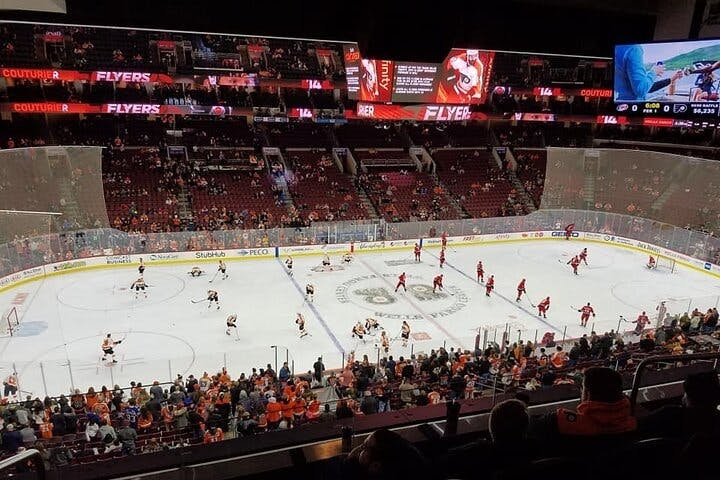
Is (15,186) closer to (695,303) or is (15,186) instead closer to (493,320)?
(493,320)

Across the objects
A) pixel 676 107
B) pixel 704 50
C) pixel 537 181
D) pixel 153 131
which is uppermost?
pixel 704 50

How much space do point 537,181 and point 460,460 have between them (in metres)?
33.2

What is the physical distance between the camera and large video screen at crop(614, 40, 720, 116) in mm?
19469

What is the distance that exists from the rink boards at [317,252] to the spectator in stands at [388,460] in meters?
19.3

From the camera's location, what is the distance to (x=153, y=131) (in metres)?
30.7

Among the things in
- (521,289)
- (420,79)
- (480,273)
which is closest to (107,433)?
(521,289)

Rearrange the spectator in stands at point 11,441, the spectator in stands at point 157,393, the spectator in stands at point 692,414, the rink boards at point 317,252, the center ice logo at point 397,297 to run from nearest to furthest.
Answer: the spectator in stands at point 692,414 → the spectator in stands at point 11,441 → the spectator in stands at point 157,393 → the center ice logo at point 397,297 → the rink boards at point 317,252

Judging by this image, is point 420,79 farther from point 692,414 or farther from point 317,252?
point 692,414

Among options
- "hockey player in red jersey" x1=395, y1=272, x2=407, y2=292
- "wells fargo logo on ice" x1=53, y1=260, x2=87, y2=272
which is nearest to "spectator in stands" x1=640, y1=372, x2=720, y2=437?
"hockey player in red jersey" x1=395, y1=272, x2=407, y2=292

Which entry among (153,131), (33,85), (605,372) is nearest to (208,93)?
(153,131)

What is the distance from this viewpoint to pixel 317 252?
24172mm

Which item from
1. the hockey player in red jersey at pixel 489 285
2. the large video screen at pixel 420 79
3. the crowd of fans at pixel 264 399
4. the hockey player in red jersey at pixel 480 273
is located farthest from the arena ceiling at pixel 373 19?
the large video screen at pixel 420 79

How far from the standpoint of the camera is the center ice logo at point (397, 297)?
17.9m

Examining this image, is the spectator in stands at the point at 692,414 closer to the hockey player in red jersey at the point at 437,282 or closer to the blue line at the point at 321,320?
the blue line at the point at 321,320
